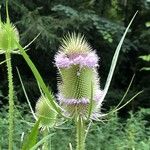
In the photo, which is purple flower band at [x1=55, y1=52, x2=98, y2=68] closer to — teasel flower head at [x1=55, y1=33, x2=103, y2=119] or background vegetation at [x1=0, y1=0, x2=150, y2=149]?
teasel flower head at [x1=55, y1=33, x2=103, y2=119]

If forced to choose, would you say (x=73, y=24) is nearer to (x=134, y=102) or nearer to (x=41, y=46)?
(x=41, y=46)

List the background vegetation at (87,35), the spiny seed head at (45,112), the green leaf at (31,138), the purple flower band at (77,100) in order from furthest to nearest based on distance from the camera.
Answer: the background vegetation at (87,35)
the spiny seed head at (45,112)
the purple flower band at (77,100)
the green leaf at (31,138)

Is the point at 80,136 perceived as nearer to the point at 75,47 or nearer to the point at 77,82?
the point at 77,82

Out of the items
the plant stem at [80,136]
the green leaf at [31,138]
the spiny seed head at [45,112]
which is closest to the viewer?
the green leaf at [31,138]

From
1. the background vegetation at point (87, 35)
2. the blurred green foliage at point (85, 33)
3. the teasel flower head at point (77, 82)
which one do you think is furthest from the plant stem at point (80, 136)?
the blurred green foliage at point (85, 33)

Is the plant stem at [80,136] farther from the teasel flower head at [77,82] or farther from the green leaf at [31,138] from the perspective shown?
the green leaf at [31,138]

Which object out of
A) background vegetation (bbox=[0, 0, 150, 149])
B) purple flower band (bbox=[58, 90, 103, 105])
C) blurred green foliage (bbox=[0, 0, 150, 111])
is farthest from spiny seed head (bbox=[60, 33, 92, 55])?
blurred green foliage (bbox=[0, 0, 150, 111])

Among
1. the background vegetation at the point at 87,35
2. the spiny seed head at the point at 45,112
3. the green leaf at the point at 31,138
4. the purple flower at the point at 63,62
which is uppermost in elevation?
the background vegetation at the point at 87,35

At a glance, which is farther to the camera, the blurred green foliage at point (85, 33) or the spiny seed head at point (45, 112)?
the blurred green foliage at point (85, 33)

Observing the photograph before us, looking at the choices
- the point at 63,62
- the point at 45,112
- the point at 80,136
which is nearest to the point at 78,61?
the point at 63,62
